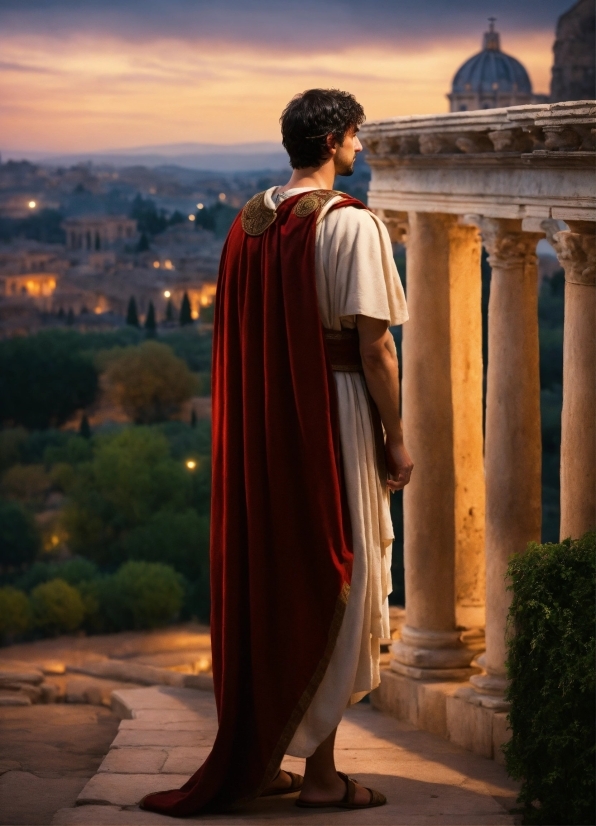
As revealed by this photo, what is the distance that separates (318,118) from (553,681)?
2669mm

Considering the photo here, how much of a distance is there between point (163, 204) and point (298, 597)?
57.8m

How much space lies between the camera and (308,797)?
19.6ft

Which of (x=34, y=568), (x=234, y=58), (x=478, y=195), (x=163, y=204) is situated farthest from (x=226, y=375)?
(x=163, y=204)

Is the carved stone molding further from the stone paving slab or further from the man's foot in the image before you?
the stone paving slab

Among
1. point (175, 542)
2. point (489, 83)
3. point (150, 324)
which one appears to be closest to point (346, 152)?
point (175, 542)

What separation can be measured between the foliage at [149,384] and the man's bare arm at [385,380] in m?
42.8

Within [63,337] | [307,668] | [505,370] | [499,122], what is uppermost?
[499,122]

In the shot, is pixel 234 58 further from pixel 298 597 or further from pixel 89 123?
pixel 298 597

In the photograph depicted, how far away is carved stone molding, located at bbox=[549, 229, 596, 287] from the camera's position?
739cm

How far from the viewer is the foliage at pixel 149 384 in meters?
48.7

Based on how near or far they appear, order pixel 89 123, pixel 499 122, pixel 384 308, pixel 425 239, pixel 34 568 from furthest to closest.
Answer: pixel 89 123 < pixel 34 568 < pixel 425 239 < pixel 499 122 < pixel 384 308

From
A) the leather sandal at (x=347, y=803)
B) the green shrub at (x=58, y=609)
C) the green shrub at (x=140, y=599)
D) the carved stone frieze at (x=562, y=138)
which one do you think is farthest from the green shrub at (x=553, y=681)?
the green shrub at (x=140, y=599)

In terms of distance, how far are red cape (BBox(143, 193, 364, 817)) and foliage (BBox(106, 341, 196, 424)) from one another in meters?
42.6

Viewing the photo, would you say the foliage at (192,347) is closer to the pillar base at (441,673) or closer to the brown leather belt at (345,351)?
the pillar base at (441,673)
